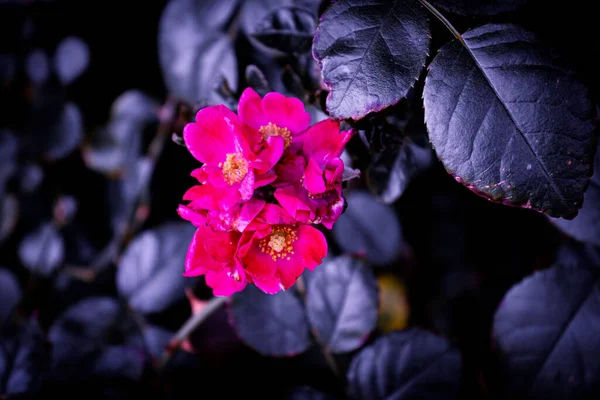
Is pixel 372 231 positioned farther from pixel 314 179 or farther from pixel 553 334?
pixel 314 179

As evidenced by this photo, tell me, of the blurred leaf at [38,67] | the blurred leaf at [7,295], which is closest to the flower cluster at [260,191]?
the blurred leaf at [7,295]

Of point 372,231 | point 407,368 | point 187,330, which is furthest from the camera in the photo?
point 372,231

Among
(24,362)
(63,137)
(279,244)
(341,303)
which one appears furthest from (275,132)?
(63,137)

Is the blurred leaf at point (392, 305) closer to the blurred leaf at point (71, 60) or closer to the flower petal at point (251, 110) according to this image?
the flower petal at point (251, 110)

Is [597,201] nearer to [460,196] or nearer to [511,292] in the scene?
[511,292]

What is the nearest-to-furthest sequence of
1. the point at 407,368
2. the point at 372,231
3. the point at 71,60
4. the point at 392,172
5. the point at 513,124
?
1. the point at 513,124
2. the point at 392,172
3. the point at 407,368
4. the point at 372,231
5. the point at 71,60

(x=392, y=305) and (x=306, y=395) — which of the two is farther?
(x=392, y=305)

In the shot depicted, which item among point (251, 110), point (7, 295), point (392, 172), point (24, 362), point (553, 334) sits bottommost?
point (7, 295)
